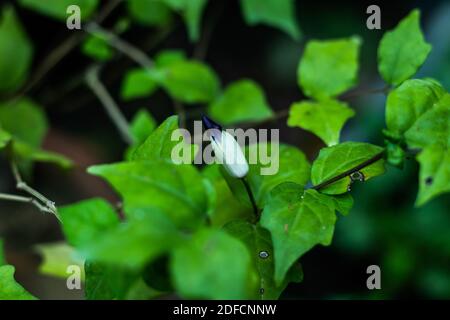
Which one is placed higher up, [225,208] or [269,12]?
[269,12]

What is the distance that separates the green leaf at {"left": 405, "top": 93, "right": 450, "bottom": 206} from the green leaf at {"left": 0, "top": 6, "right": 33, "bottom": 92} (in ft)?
3.66

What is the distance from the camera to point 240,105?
1.31 m

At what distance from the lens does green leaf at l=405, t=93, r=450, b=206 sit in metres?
0.56

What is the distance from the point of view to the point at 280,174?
79 cm

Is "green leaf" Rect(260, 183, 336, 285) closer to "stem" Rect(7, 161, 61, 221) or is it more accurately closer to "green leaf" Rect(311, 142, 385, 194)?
"green leaf" Rect(311, 142, 385, 194)

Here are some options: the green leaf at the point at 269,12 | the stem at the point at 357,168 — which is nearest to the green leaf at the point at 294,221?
the stem at the point at 357,168

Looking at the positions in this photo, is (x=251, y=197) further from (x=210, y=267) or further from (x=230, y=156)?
(x=210, y=267)

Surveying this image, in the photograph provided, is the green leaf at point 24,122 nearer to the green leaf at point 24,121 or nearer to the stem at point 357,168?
the green leaf at point 24,121

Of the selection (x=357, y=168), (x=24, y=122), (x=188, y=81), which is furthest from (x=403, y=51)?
(x=24, y=122)

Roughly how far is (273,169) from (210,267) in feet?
1.08

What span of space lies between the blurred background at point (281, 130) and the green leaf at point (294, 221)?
0.67 meters

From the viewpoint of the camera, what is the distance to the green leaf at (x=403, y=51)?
2.70ft
